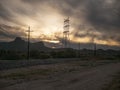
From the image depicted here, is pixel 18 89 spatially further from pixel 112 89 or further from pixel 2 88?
pixel 112 89

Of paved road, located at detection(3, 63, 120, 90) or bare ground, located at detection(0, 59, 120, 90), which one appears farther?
bare ground, located at detection(0, 59, 120, 90)

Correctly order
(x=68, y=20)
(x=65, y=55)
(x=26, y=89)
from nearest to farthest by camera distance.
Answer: (x=26, y=89) → (x=68, y=20) → (x=65, y=55)

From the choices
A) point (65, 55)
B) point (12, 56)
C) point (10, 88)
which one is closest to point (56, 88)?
point (10, 88)

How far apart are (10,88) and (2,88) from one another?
2.84 ft

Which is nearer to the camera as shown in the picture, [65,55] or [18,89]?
[18,89]

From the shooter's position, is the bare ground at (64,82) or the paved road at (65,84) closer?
the paved road at (65,84)

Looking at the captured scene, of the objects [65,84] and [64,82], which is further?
[64,82]

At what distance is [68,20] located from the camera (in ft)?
339

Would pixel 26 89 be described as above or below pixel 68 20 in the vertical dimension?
below

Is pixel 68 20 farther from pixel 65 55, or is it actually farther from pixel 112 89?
pixel 112 89

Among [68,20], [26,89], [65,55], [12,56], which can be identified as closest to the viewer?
[26,89]

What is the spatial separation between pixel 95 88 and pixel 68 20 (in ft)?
270

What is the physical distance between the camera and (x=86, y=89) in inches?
863

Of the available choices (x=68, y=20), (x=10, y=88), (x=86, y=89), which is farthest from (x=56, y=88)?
(x=68, y=20)
